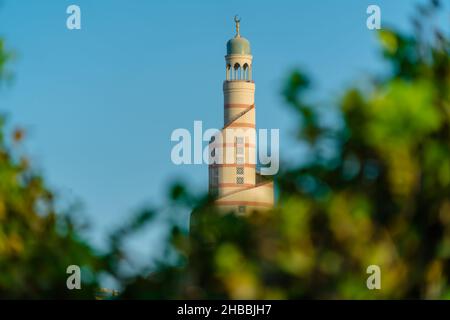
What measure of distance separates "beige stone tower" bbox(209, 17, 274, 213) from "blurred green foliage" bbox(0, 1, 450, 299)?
40511 millimetres

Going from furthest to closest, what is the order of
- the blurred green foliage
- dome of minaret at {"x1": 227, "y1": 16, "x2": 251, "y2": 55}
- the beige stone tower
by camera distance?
dome of minaret at {"x1": 227, "y1": 16, "x2": 251, "y2": 55} → the beige stone tower → the blurred green foliage

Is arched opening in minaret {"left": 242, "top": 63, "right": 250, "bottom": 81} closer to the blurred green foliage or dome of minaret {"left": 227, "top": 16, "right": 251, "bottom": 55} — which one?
dome of minaret {"left": 227, "top": 16, "right": 251, "bottom": 55}

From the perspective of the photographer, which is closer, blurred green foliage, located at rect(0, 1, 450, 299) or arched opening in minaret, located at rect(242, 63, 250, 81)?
blurred green foliage, located at rect(0, 1, 450, 299)

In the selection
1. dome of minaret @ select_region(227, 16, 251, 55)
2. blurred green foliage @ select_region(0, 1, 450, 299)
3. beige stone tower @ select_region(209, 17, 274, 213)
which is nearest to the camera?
blurred green foliage @ select_region(0, 1, 450, 299)

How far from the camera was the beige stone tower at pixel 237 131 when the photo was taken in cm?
4569

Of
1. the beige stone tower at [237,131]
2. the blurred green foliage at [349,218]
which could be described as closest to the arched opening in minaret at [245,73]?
the beige stone tower at [237,131]

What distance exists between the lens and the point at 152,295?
12.0 ft

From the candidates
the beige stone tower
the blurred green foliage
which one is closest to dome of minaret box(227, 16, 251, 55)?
the beige stone tower

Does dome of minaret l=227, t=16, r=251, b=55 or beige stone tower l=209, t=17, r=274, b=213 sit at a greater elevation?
dome of minaret l=227, t=16, r=251, b=55

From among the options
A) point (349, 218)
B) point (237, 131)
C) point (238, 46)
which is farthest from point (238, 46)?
point (349, 218)

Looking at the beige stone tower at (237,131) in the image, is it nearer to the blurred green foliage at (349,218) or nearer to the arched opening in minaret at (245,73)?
the arched opening in minaret at (245,73)

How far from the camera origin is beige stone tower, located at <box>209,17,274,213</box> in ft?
150

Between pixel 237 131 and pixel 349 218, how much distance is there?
142ft

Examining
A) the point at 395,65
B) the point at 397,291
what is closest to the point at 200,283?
the point at 397,291
